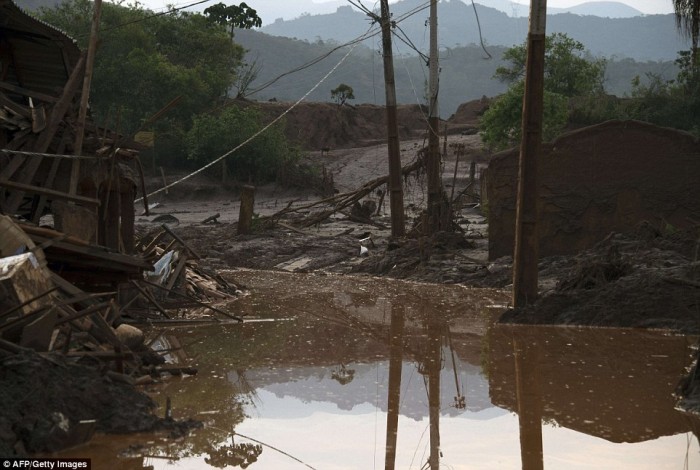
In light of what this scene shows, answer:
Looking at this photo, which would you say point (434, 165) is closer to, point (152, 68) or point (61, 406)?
point (61, 406)

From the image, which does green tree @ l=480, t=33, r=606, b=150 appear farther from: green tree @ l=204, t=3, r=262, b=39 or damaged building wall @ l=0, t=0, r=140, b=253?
damaged building wall @ l=0, t=0, r=140, b=253

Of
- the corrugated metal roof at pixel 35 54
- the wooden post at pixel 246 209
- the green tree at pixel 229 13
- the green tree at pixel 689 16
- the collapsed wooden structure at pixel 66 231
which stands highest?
the green tree at pixel 229 13

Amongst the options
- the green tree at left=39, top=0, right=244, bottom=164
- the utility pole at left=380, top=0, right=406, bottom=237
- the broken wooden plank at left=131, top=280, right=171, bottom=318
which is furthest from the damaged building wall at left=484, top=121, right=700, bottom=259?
the green tree at left=39, top=0, right=244, bottom=164

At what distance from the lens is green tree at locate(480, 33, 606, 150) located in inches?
1342

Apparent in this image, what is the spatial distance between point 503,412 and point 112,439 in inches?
141

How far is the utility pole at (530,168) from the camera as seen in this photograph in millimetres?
13414

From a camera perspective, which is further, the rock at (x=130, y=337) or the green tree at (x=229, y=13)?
the green tree at (x=229, y=13)

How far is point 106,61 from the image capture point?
43812 mm

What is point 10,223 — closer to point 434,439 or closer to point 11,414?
point 11,414

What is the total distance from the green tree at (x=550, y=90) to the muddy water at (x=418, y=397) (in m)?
19.9

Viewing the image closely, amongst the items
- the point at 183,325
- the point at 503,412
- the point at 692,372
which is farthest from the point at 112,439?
the point at 183,325

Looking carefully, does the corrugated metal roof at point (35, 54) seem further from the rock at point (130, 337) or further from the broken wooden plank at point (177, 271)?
the rock at point (130, 337)

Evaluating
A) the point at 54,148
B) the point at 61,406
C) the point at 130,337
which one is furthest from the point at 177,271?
the point at 61,406

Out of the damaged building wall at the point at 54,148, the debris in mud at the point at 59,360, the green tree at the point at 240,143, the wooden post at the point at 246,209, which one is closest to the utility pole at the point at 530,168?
the debris in mud at the point at 59,360
